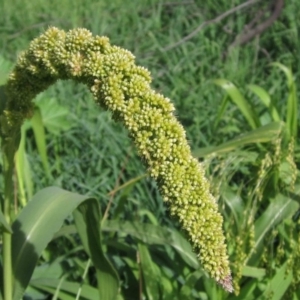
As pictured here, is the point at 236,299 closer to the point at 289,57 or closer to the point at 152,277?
the point at 152,277

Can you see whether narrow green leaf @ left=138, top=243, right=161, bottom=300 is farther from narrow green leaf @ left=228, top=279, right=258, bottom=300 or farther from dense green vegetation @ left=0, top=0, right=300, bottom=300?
narrow green leaf @ left=228, top=279, right=258, bottom=300

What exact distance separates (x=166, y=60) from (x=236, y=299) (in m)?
2.07

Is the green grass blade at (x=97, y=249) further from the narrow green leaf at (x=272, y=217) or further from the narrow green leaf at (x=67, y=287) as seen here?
the narrow green leaf at (x=272, y=217)

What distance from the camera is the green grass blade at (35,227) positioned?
208 centimetres

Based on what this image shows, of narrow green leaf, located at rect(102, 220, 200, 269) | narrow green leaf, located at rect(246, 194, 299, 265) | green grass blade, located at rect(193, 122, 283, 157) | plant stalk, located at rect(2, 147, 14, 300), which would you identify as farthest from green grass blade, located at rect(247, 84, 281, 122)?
plant stalk, located at rect(2, 147, 14, 300)

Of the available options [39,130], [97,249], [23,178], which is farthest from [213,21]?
[97,249]

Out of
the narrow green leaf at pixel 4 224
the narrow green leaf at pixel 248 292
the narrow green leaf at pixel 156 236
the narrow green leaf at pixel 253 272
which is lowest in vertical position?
the narrow green leaf at pixel 248 292

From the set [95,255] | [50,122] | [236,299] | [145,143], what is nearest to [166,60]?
[50,122]

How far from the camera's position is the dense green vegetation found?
2635mm

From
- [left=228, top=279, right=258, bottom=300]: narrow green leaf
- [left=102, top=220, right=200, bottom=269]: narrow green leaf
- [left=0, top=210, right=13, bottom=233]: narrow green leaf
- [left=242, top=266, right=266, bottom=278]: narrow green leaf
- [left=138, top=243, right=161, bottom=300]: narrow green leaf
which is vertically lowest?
[left=228, top=279, right=258, bottom=300]: narrow green leaf

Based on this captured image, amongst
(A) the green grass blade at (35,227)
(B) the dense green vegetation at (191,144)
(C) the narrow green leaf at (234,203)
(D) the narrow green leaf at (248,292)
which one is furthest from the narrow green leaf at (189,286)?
(A) the green grass blade at (35,227)

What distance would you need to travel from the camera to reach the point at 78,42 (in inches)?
63.1

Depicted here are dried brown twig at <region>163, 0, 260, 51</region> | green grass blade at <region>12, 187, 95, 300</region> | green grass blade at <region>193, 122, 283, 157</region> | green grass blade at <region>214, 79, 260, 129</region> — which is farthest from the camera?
dried brown twig at <region>163, 0, 260, 51</region>

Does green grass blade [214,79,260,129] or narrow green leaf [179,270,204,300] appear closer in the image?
narrow green leaf [179,270,204,300]
